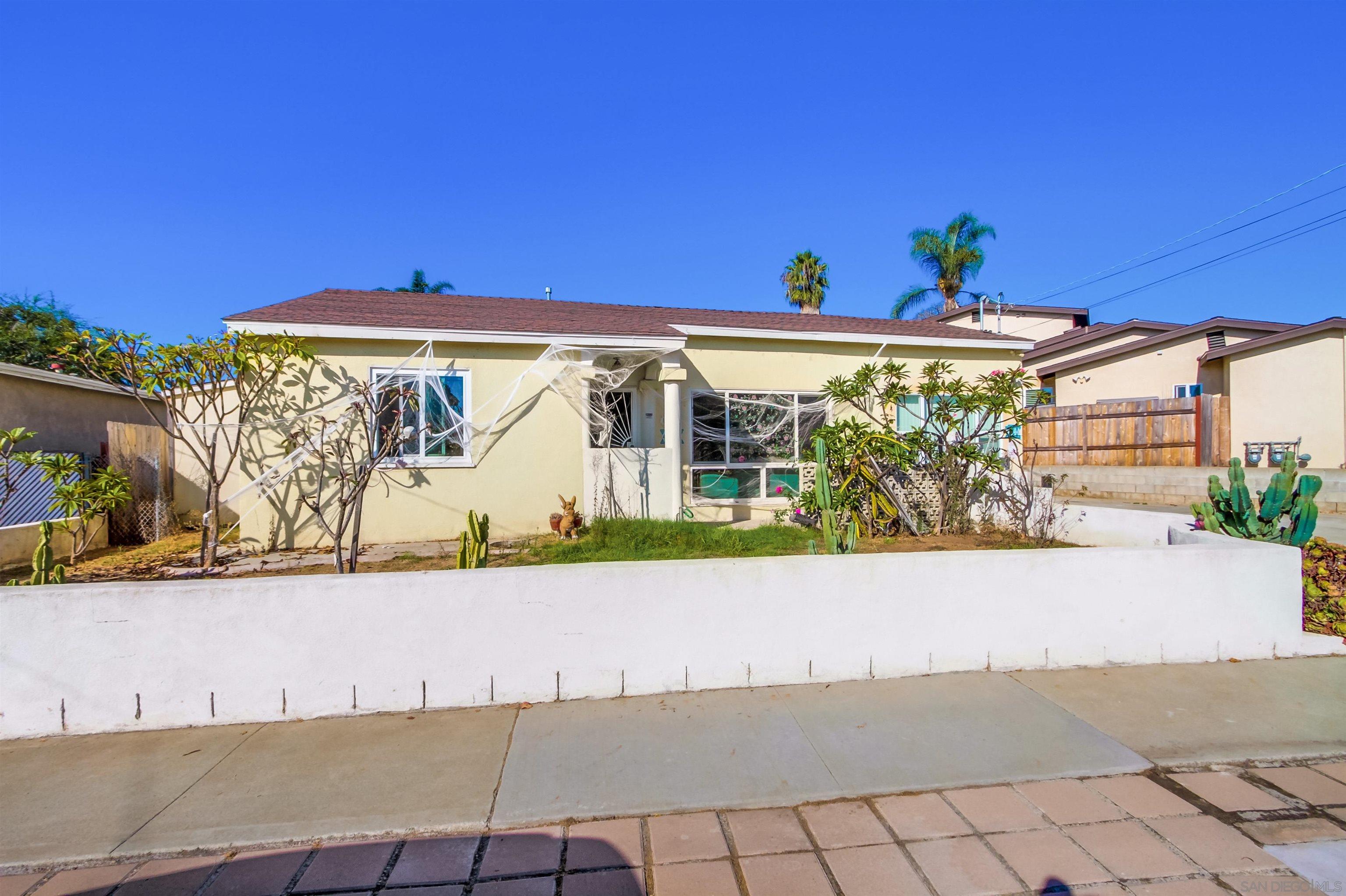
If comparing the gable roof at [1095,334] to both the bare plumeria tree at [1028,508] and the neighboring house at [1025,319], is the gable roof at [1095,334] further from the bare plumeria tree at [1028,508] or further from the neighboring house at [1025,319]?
the bare plumeria tree at [1028,508]

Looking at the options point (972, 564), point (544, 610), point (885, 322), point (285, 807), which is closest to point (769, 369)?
point (885, 322)

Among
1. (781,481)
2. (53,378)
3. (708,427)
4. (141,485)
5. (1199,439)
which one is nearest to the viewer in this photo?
(141,485)

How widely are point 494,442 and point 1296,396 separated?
17822mm

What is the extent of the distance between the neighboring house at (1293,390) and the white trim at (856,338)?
815 cm

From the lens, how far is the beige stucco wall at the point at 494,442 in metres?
8.22

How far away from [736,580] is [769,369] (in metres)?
6.81

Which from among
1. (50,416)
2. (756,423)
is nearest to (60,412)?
(50,416)

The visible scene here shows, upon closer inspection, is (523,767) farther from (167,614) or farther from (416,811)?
(167,614)

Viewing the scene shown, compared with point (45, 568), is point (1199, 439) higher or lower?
higher

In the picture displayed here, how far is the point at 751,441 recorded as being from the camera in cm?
1031

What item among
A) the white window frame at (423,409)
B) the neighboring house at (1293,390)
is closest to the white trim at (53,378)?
the white window frame at (423,409)

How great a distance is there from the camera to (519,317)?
32.6 ft

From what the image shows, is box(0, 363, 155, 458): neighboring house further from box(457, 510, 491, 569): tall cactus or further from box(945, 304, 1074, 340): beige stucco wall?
box(945, 304, 1074, 340): beige stucco wall

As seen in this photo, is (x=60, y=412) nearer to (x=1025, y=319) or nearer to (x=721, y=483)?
(x=721, y=483)
